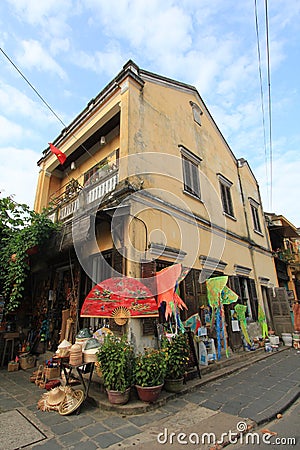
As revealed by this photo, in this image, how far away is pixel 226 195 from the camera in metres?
10.5

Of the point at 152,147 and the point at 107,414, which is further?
the point at 152,147

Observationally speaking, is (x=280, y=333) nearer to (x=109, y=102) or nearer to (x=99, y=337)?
(x=99, y=337)

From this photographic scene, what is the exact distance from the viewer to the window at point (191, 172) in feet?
26.0

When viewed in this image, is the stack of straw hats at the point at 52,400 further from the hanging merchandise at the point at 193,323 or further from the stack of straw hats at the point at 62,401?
the hanging merchandise at the point at 193,323

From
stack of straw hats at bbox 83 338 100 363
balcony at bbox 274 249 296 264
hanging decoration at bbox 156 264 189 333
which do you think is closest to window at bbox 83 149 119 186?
hanging decoration at bbox 156 264 189 333

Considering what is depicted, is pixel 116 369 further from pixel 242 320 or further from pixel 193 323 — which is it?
pixel 242 320

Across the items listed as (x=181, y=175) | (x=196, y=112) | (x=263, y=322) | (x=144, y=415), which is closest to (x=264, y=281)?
(x=263, y=322)

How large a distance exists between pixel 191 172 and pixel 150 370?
6.31m

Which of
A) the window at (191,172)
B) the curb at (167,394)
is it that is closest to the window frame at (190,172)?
the window at (191,172)

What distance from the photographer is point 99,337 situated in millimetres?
4953

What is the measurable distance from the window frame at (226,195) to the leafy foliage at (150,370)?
7025 millimetres

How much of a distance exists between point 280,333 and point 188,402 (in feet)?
25.0

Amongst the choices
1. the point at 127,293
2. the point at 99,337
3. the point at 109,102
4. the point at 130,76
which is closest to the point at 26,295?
the point at 99,337
